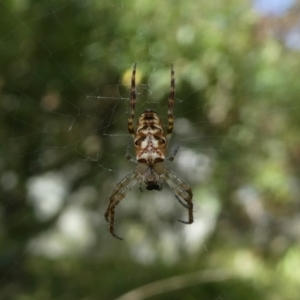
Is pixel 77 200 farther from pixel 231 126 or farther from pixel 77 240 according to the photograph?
pixel 231 126

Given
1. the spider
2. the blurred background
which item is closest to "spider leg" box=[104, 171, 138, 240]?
the spider

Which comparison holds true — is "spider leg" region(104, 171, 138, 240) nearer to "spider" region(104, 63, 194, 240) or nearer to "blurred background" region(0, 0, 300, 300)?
"spider" region(104, 63, 194, 240)

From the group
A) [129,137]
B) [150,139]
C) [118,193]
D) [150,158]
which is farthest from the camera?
[129,137]

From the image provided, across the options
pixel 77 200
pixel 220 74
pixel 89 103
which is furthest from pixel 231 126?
pixel 77 200

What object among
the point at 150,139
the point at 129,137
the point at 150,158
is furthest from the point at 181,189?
the point at 129,137

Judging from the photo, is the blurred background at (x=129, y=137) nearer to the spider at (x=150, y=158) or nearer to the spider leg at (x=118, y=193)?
the spider at (x=150, y=158)

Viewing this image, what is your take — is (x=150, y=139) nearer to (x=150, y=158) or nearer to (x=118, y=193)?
(x=150, y=158)

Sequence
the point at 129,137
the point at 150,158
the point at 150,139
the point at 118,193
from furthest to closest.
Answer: the point at 129,137
the point at 118,193
the point at 150,158
the point at 150,139
